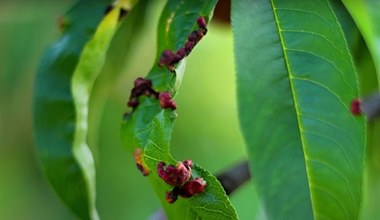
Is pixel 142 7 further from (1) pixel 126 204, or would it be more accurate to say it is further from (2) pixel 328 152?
(1) pixel 126 204

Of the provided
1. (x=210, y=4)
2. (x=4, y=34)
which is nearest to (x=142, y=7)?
(x=210, y=4)

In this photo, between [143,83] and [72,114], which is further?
[72,114]

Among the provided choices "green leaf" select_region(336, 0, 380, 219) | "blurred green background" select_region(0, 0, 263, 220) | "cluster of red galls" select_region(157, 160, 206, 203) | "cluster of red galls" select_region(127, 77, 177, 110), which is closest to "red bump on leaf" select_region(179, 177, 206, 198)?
"cluster of red galls" select_region(157, 160, 206, 203)

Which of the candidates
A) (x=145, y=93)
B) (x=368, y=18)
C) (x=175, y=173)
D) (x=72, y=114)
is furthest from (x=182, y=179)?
(x=368, y=18)

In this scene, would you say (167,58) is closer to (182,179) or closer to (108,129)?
(182,179)

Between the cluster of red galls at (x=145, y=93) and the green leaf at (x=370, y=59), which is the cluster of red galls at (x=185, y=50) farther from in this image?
the green leaf at (x=370, y=59)

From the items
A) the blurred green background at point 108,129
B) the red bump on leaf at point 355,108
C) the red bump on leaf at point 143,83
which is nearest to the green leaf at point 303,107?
the red bump on leaf at point 355,108

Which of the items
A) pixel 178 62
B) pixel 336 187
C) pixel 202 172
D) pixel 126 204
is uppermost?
pixel 178 62
